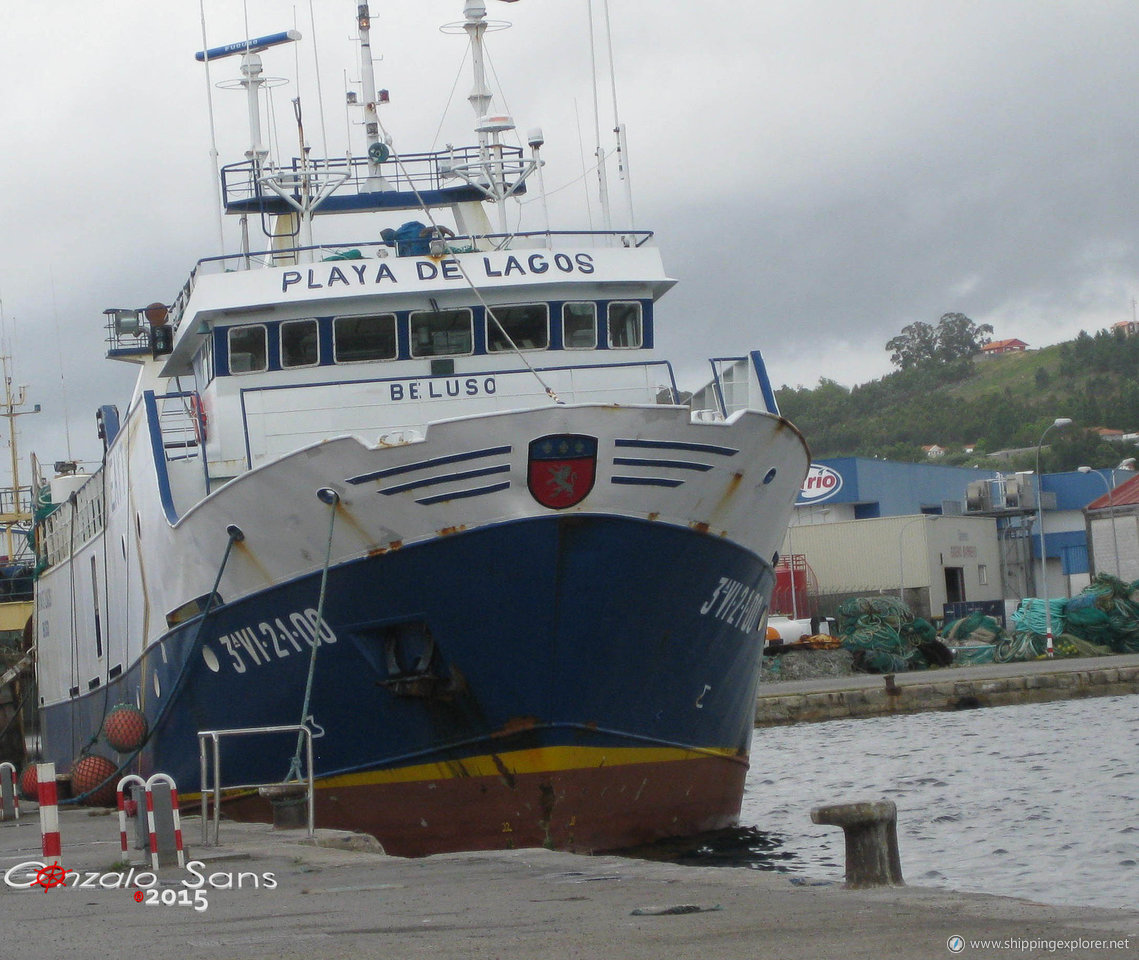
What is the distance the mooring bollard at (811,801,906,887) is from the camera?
7.55 meters

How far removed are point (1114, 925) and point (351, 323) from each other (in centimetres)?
1057

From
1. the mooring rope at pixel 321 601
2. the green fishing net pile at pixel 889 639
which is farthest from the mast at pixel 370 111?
the green fishing net pile at pixel 889 639

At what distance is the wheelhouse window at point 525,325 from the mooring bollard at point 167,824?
6683mm

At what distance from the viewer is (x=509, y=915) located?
23.7 feet

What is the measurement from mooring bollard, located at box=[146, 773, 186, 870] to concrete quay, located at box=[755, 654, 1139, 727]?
20.8 metres

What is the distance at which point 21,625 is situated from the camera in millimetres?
35000

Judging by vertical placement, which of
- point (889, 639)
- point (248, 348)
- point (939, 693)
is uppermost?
point (248, 348)

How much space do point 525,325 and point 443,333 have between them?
83 centimetres

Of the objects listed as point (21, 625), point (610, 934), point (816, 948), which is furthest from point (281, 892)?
point (21, 625)

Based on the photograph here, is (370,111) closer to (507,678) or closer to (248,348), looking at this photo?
(248,348)

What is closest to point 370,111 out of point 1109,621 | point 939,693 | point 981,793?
point 981,793

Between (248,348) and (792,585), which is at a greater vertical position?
(248,348)

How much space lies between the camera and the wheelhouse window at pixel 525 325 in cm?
1527

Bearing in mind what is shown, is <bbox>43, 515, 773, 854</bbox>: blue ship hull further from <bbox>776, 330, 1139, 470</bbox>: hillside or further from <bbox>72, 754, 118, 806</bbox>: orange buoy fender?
<bbox>776, 330, 1139, 470</bbox>: hillside
